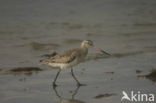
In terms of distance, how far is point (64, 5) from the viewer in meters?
21.0

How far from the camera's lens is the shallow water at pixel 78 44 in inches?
376

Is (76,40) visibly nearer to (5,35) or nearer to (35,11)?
(5,35)

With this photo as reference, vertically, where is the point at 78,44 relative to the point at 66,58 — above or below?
below

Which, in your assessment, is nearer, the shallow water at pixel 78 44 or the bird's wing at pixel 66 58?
the shallow water at pixel 78 44

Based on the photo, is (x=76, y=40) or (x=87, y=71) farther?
(x=76, y=40)

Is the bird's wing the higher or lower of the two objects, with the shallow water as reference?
higher

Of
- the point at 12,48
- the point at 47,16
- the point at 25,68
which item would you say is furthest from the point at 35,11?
the point at 25,68

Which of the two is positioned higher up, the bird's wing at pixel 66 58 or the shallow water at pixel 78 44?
the bird's wing at pixel 66 58

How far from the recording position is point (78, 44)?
15344mm

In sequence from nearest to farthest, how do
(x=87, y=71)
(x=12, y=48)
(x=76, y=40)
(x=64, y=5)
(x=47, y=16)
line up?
(x=87, y=71), (x=12, y=48), (x=76, y=40), (x=47, y=16), (x=64, y=5)

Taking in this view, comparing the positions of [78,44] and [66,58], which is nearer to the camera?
[66,58]

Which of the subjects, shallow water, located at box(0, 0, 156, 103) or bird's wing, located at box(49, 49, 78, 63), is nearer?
shallow water, located at box(0, 0, 156, 103)

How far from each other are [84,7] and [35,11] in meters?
2.53

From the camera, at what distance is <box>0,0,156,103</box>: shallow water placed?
376 inches
